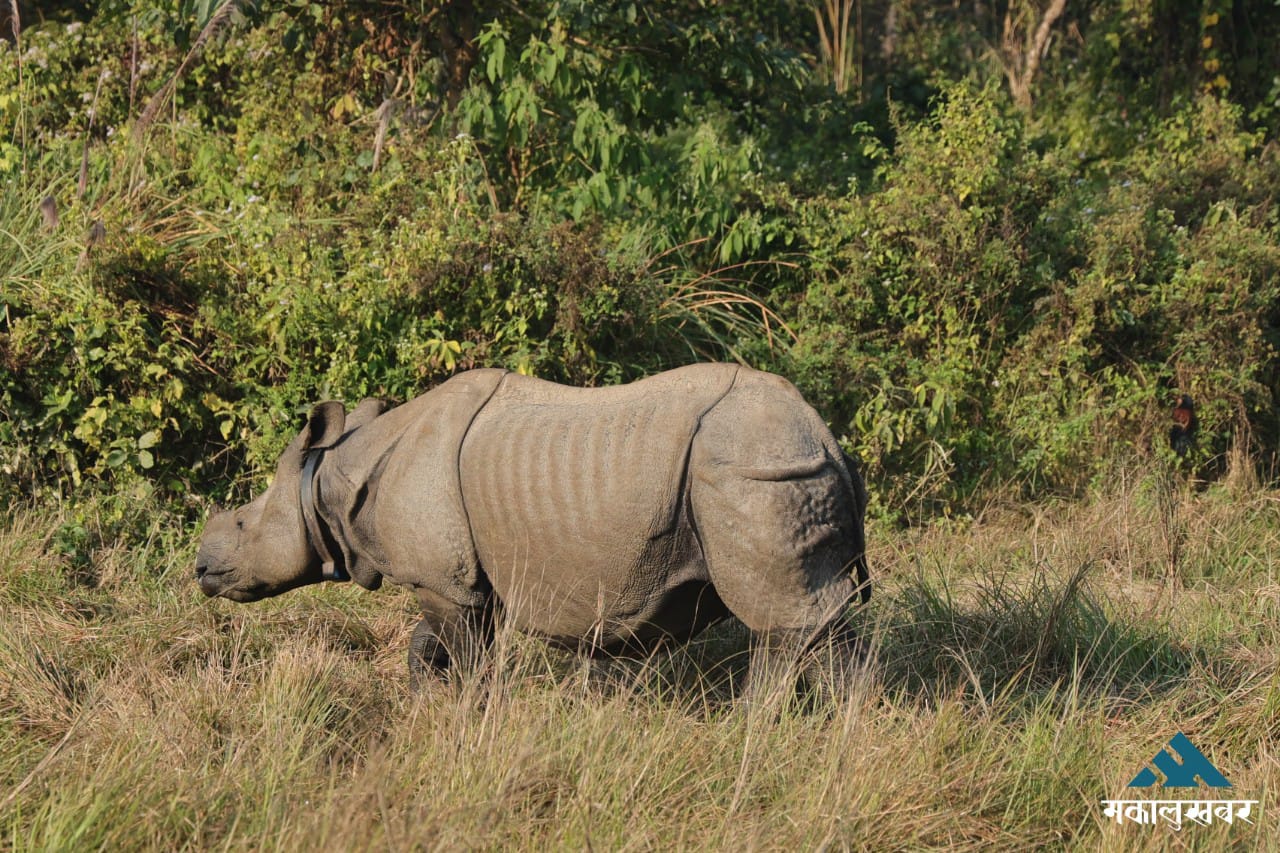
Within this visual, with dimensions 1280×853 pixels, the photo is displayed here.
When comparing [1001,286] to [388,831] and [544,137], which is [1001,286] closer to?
[544,137]

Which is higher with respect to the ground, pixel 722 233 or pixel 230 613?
pixel 722 233

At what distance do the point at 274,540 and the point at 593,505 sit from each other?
1.27m

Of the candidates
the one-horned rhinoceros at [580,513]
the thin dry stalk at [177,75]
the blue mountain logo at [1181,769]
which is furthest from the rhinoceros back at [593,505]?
the thin dry stalk at [177,75]

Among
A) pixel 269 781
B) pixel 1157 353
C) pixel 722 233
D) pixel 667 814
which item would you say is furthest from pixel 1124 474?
pixel 269 781

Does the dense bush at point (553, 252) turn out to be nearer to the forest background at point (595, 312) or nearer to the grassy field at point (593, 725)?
the forest background at point (595, 312)

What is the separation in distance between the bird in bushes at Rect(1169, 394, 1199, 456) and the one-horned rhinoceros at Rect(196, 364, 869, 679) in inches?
Result: 167

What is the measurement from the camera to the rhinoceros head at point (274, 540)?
16.0 feet

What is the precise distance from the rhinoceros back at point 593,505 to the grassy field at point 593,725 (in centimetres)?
27

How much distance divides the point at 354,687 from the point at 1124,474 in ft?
15.1

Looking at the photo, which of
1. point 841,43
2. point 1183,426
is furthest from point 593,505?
point 841,43

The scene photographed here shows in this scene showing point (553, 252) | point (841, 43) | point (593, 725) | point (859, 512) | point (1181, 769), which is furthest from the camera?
point (841, 43)

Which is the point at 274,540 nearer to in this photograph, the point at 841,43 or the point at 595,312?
the point at 595,312

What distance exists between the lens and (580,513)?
173 inches

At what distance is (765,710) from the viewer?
14.2 ft
